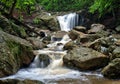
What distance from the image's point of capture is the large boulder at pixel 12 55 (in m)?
10.5

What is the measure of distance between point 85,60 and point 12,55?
10.7 ft

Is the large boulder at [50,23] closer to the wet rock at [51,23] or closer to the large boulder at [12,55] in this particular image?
the wet rock at [51,23]

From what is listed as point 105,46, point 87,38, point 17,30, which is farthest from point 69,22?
point 105,46

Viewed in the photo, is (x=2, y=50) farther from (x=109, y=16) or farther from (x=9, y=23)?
(x=109, y=16)

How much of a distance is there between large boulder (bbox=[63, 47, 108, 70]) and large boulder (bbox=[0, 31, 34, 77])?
190 centimetres

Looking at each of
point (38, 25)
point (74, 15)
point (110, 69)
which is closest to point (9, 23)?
point (110, 69)

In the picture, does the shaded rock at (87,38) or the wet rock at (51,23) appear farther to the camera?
the wet rock at (51,23)

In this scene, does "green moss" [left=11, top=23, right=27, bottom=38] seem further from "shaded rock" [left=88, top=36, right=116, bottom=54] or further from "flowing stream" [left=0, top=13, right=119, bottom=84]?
"shaded rock" [left=88, top=36, right=116, bottom=54]

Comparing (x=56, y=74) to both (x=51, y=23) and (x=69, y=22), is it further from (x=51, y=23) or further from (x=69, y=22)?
(x=69, y=22)

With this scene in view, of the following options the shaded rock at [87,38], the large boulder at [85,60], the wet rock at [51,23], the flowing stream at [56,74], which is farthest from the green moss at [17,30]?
the wet rock at [51,23]

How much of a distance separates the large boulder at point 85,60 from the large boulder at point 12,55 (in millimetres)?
1897

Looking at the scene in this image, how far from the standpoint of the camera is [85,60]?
454 inches

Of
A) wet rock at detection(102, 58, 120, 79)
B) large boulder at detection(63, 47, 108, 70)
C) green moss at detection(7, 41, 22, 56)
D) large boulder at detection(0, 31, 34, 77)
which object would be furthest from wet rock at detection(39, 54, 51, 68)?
wet rock at detection(102, 58, 120, 79)

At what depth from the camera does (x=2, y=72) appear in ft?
33.7
